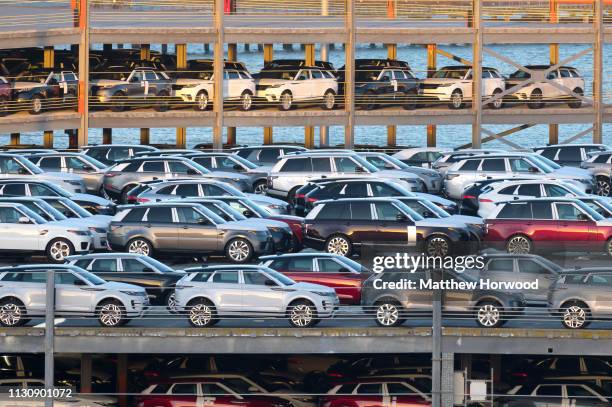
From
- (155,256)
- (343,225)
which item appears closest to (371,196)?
(343,225)

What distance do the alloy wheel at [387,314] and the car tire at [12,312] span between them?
22.3ft

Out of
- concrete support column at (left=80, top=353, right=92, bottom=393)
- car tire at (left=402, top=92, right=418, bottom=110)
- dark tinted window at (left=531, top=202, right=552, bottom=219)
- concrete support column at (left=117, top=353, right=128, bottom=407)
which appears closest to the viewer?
concrete support column at (left=80, top=353, right=92, bottom=393)

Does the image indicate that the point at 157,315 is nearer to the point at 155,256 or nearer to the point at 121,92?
the point at 155,256

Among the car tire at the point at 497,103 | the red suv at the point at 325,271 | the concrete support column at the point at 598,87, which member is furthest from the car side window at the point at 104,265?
the concrete support column at the point at 598,87

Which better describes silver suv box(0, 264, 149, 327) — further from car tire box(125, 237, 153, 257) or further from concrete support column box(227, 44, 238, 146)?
concrete support column box(227, 44, 238, 146)

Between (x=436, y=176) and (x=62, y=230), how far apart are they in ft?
47.5

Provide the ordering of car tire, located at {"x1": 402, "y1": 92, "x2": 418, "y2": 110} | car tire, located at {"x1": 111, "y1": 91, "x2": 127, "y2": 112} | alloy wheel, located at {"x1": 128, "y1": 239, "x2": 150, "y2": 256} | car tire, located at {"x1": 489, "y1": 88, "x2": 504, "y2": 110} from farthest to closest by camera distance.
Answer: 1. car tire, located at {"x1": 489, "y1": 88, "x2": 504, "y2": 110}
2. car tire, located at {"x1": 402, "y1": 92, "x2": 418, "y2": 110}
3. car tire, located at {"x1": 111, "y1": 91, "x2": 127, "y2": 112}
4. alloy wheel, located at {"x1": 128, "y1": 239, "x2": 150, "y2": 256}

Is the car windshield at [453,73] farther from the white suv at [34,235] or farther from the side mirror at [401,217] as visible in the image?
the white suv at [34,235]

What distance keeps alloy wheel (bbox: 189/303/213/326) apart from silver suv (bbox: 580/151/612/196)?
20376mm

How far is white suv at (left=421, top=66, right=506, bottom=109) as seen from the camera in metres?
59.2

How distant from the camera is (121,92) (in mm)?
57188

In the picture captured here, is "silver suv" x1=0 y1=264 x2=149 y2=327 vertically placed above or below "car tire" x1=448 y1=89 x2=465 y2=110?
below

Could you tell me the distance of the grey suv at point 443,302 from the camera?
31281 mm

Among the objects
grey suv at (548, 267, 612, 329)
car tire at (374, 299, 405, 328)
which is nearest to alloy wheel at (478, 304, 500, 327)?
grey suv at (548, 267, 612, 329)
